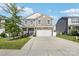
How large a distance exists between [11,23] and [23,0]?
16.4 feet

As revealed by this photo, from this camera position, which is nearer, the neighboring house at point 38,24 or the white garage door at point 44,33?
the neighboring house at point 38,24

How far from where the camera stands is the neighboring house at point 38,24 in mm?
22755

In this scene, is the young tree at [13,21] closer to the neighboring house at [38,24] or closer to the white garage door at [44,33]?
the neighboring house at [38,24]

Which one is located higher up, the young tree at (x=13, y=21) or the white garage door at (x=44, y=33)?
the young tree at (x=13, y=21)

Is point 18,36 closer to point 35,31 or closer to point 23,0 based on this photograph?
point 35,31

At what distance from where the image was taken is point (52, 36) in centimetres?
2898

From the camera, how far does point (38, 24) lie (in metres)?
24.6

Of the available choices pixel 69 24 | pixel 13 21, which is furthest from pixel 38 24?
pixel 69 24

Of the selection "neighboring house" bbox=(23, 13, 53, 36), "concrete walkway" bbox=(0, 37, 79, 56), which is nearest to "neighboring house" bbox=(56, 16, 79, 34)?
"neighboring house" bbox=(23, 13, 53, 36)

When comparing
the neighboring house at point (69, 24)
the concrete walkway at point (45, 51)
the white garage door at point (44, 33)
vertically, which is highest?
the neighboring house at point (69, 24)

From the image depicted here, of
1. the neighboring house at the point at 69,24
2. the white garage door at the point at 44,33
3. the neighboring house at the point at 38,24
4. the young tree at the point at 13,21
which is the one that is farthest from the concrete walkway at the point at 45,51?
the neighboring house at the point at 69,24

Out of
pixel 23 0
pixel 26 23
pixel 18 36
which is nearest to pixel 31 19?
pixel 26 23

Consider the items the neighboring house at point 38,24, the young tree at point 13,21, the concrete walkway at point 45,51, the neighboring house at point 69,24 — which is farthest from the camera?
the neighboring house at point 69,24

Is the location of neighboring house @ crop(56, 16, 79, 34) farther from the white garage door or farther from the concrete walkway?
the concrete walkway
